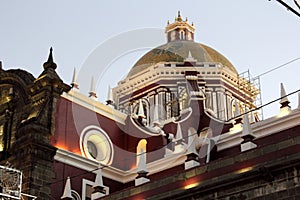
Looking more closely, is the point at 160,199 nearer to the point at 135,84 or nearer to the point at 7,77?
the point at 7,77

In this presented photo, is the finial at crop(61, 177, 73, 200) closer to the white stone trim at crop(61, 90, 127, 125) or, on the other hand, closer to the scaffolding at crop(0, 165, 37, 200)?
the scaffolding at crop(0, 165, 37, 200)

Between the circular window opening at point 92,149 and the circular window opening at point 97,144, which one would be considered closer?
the circular window opening at point 97,144

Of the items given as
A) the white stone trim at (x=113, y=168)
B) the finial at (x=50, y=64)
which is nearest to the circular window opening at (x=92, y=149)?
the white stone trim at (x=113, y=168)

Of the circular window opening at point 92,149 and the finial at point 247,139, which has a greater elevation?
the circular window opening at point 92,149

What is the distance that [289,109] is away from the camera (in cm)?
2609

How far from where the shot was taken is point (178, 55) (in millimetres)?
45719

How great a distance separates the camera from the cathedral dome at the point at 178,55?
45.5 metres

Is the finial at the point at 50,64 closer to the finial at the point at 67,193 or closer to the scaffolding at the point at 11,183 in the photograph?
the scaffolding at the point at 11,183

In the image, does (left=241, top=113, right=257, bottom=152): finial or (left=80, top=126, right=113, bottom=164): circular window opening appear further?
(left=80, top=126, right=113, bottom=164): circular window opening

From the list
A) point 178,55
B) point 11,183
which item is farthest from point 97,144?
point 178,55

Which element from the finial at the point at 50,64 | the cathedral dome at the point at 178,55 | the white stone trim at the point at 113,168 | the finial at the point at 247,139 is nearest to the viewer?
the finial at the point at 247,139

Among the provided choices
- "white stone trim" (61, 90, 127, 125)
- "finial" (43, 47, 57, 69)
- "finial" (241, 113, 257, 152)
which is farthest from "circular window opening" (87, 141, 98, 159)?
"finial" (241, 113, 257, 152)

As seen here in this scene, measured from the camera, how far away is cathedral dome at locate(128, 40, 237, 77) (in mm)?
45547

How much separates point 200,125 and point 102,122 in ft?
17.6
